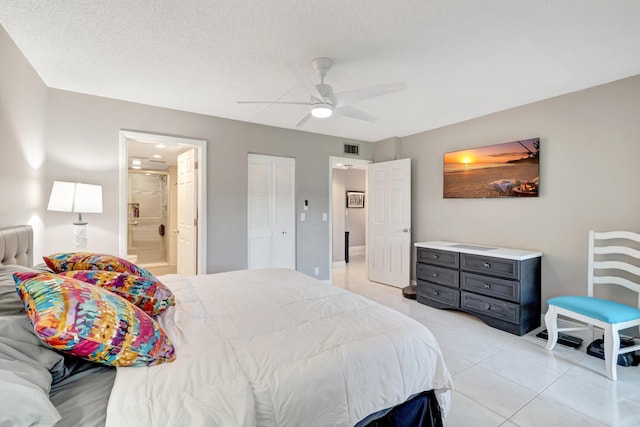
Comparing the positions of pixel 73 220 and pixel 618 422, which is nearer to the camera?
pixel 618 422

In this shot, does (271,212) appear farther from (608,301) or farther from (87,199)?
(608,301)

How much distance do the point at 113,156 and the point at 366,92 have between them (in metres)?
2.82

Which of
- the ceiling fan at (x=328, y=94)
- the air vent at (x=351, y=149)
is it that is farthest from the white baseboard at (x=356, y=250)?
the ceiling fan at (x=328, y=94)

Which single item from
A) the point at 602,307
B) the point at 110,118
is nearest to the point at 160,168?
the point at 110,118

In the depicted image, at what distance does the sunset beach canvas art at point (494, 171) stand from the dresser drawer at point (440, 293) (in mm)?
1284

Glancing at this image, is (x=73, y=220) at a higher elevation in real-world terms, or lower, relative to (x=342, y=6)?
lower

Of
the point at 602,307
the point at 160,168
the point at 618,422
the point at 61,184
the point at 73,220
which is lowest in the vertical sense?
the point at 618,422

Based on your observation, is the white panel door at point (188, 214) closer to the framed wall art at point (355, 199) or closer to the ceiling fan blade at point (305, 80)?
the ceiling fan blade at point (305, 80)

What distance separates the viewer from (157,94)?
3.13m

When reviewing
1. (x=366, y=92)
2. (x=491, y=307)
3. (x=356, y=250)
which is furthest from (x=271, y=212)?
(x=356, y=250)

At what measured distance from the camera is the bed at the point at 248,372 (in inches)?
35.6

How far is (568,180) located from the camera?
3131mm

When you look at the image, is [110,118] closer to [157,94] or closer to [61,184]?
[157,94]

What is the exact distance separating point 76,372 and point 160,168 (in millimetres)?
6324
